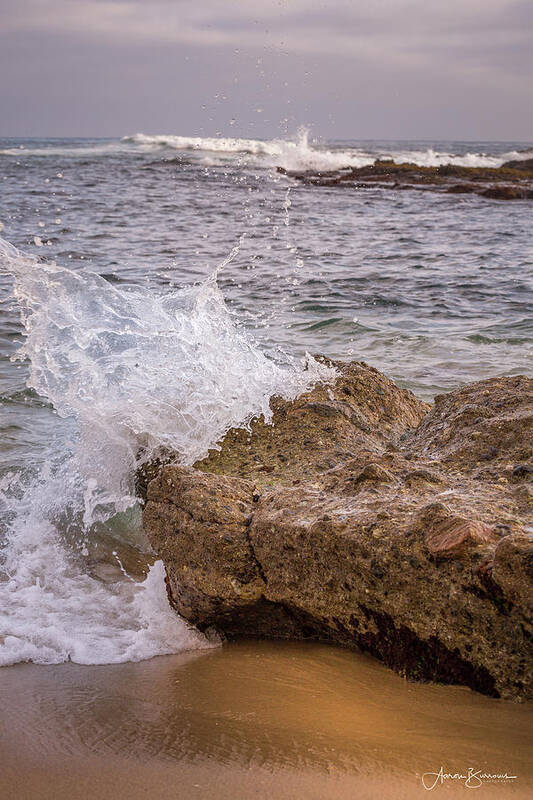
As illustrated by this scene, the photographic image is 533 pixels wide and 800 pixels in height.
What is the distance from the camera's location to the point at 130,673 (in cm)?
275

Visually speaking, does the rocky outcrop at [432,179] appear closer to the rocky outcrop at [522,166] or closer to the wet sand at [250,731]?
the rocky outcrop at [522,166]

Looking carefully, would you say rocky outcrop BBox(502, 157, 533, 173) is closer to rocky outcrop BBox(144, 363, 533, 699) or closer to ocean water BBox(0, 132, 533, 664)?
ocean water BBox(0, 132, 533, 664)

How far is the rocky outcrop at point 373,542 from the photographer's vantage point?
239 cm

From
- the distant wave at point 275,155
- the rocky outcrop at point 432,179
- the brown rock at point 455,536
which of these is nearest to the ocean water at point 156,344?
the brown rock at point 455,536

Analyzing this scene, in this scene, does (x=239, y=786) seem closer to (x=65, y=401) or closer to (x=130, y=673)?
(x=130, y=673)

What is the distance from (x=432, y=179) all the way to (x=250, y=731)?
26.3m

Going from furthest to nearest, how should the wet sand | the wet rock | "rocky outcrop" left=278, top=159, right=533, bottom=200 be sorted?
1. the wet rock
2. "rocky outcrop" left=278, top=159, right=533, bottom=200
3. the wet sand

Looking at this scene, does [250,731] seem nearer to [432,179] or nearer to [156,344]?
[156,344]

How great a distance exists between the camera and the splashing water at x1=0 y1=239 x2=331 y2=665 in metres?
3.07

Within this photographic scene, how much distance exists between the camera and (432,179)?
26656 mm

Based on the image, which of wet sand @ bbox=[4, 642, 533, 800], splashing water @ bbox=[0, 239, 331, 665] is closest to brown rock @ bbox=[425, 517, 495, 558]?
wet sand @ bbox=[4, 642, 533, 800]

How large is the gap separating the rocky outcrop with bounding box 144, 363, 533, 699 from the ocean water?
12.7 inches

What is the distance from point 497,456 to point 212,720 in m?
1.62

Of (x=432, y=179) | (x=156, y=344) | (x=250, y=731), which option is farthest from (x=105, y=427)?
(x=432, y=179)
